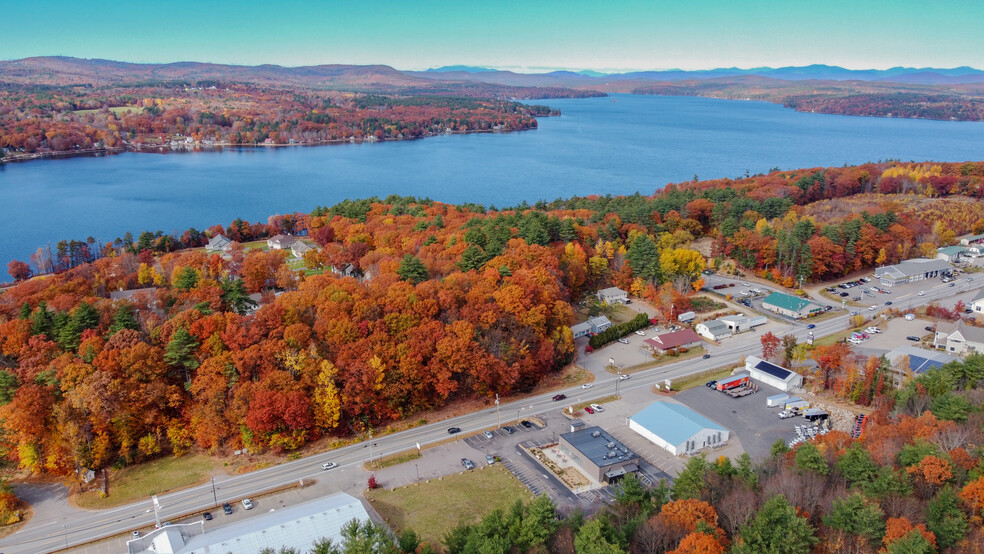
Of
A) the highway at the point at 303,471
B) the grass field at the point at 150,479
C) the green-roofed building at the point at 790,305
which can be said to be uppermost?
the green-roofed building at the point at 790,305

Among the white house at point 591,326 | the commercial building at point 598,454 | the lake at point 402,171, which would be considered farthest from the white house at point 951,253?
the commercial building at point 598,454

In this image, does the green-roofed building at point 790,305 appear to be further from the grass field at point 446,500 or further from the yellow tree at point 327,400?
the yellow tree at point 327,400

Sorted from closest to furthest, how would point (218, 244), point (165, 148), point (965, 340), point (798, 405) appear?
point (798, 405), point (965, 340), point (218, 244), point (165, 148)

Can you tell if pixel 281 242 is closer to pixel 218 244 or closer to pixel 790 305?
pixel 218 244

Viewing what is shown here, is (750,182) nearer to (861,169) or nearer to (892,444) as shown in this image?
(861,169)

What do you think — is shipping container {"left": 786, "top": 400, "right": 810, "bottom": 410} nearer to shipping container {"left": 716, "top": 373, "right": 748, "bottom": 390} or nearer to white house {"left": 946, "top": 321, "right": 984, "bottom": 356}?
shipping container {"left": 716, "top": 373, "right": 748, "bottom": 390}

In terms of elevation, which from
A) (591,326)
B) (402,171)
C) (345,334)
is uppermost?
(345,334)

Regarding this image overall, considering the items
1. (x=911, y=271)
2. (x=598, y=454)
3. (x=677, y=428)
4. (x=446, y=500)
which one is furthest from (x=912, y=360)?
(x=446, y=500)
